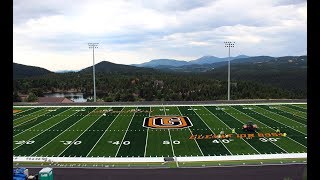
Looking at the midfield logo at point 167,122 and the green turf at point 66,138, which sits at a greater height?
the midfield logo at point 167,122

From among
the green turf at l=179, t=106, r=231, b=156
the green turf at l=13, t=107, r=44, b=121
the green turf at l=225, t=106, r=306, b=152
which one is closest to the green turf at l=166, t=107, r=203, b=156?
the green turf at l=179, t=106, r=231, b=156

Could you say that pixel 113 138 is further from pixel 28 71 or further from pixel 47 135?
pixel 28 71

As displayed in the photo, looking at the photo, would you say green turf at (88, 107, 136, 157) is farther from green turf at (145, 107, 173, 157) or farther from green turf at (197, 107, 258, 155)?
green turf at (197, 107, 258, 155)

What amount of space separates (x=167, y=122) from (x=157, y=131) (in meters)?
3.67

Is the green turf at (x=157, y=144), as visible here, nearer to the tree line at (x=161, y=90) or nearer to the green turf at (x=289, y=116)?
the green turf at (x=289, y=116)

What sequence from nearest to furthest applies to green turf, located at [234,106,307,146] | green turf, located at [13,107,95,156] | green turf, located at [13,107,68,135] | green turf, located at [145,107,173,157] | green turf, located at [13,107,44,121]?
green turf, located at [145,107,173,157]
green turf, located at [13,107,95,156]
green turf, located at [234,106,307,146]
green turf, located at [13,107,68,135]
green turf, located at [13,107,44,121]

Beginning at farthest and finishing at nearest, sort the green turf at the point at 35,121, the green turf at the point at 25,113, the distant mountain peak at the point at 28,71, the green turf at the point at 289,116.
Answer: the distant mountain peak at the point at 28,71
the green turf at the point at 25,113
the green turf at the point at 289,116
the green turf at the point at 35,121

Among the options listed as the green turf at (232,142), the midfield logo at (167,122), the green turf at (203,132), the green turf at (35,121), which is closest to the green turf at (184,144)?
the green turf at (203,132)

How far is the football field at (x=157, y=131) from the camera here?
2262 cm

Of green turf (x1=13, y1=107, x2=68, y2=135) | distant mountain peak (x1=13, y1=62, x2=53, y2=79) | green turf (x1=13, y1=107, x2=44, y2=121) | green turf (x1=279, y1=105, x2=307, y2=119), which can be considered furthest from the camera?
distant mountain peak (x1=13, y1=62, x2=53, y2=79)

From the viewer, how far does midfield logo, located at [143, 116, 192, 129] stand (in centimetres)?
3034
